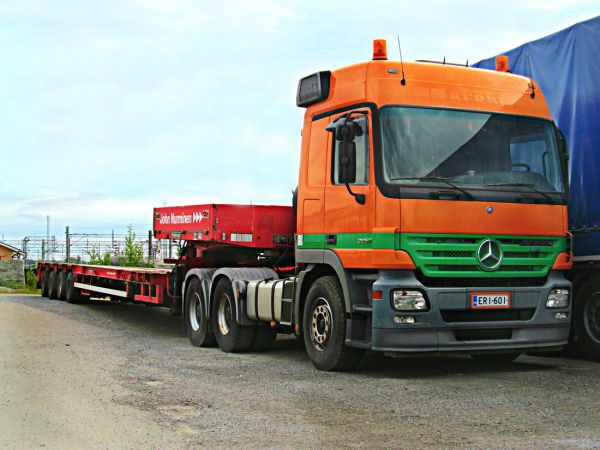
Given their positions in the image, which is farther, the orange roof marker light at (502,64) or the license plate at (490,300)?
the orange roof marker light at (502,64)

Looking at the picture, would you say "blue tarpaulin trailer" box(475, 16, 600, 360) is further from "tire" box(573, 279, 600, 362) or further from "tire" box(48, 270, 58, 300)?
"tire" box(48, 270, 58, 300)

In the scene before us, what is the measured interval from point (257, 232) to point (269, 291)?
59.2 inches

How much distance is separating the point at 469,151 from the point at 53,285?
58.2ft

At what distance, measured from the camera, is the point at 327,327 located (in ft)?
32.7

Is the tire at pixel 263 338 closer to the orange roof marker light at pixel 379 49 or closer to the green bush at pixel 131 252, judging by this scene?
the orange roof marker light at pixel 379 49

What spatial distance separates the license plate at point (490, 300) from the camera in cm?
933

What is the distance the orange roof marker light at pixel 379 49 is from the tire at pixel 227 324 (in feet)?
13.7

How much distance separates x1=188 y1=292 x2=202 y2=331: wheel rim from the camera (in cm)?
1342

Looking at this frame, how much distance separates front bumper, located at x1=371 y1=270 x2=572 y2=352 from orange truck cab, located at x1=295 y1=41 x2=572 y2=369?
0.05ft

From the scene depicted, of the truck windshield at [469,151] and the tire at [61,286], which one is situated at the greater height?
the truck windshield at [469,151]

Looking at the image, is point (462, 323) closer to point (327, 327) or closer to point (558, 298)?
point (558, 298)

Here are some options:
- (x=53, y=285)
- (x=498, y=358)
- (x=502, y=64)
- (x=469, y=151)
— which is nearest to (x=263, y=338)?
(x=498, y=358)

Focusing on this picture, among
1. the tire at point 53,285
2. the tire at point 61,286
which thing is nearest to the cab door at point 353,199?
the tire at point 61,286

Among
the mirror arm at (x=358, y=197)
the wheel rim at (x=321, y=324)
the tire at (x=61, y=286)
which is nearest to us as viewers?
the mirror arm at (x=358, y=197)
